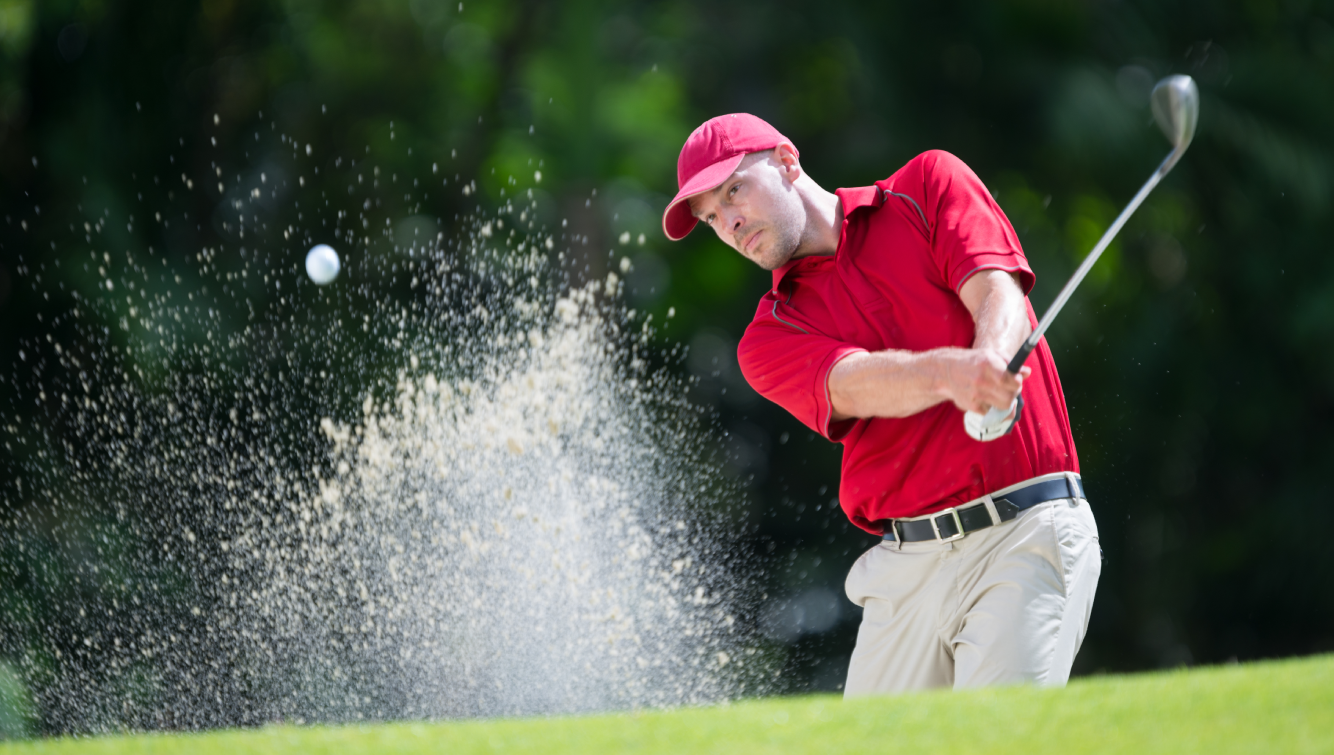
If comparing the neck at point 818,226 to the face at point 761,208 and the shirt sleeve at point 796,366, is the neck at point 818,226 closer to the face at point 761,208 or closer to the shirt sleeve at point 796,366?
the face at point 761,208

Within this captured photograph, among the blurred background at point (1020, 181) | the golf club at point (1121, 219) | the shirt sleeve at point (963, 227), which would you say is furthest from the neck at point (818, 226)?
the blurred background at point (1020, 181)

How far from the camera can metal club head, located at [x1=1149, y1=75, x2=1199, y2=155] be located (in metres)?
2.77

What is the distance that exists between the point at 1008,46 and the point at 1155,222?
69.9 inches

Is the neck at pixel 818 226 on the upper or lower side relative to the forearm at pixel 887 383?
upper

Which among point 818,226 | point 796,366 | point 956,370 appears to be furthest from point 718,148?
point 956,370

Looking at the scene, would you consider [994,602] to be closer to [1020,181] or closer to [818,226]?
[818,226]

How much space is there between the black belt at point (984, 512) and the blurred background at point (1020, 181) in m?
5.92

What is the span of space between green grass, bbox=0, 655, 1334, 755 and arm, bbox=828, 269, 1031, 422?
556 millimetres

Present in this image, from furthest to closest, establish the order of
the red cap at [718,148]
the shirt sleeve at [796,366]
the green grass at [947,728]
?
the red cap at [718,148]
the shirt sleeve at [796,366]
the green grass at [947,728]

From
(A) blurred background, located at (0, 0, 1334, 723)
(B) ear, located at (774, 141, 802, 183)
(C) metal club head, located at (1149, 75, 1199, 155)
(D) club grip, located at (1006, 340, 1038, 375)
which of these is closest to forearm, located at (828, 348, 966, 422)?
(D) club grip, located at (1006, 340, 1038, 375)

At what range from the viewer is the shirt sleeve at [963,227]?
2.59 m

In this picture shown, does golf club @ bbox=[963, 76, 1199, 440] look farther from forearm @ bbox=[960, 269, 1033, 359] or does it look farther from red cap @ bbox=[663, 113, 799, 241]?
red cap @ bbox=[663, 113, 799, 241]

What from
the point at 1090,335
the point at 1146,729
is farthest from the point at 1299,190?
the point at 1146,729

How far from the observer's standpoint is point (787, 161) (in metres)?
2.93
